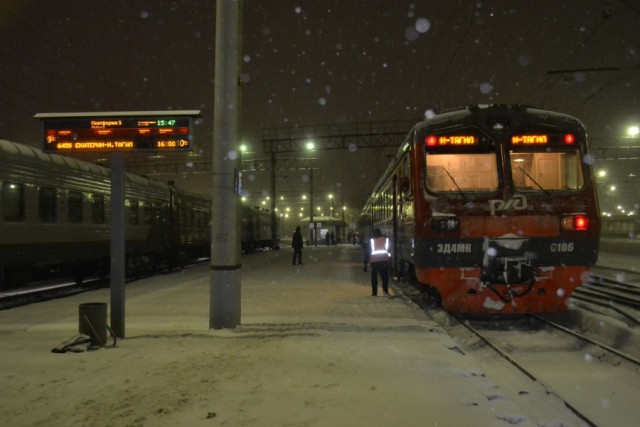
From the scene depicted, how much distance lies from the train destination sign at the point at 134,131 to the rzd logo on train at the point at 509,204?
16.3 ft

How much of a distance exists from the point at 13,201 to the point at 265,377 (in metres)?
9.61

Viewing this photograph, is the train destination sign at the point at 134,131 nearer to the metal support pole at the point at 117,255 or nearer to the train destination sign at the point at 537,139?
the metal support pole at the point at 117,255

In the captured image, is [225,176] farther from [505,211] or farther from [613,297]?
[613,297]

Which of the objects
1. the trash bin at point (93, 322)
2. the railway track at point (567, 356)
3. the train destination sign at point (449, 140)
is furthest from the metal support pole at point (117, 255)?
the train destination sign at point (449, 140)

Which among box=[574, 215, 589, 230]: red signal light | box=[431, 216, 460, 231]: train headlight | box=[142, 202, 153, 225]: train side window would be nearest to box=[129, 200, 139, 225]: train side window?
box=[142, 202, 153, 225]: train side window

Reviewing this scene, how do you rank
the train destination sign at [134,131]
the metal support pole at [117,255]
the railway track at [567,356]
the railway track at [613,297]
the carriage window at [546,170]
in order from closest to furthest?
the railway track at [567,356] < the metal support pole at [117,255] < the train destination sign at [134,131] < the carriage window at [546,170] < the railway track at [613,297]

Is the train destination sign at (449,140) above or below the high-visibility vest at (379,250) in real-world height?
above

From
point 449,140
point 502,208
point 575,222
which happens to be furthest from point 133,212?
point 575,222

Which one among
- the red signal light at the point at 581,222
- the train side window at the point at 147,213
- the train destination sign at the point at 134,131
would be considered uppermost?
the train destination sign at the point at 134,131

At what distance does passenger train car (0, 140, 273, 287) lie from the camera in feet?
41.3

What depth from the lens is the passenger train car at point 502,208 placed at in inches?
354

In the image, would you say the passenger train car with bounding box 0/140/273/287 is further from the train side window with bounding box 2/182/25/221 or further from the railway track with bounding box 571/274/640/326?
the railway track with bounding box 571/274/640/326

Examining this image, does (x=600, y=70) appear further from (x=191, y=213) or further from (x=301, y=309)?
(x=191, y=213)

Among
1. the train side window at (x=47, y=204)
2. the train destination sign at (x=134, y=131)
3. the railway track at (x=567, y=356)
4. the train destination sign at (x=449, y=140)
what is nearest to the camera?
the railway track at (x=567, y=356)
